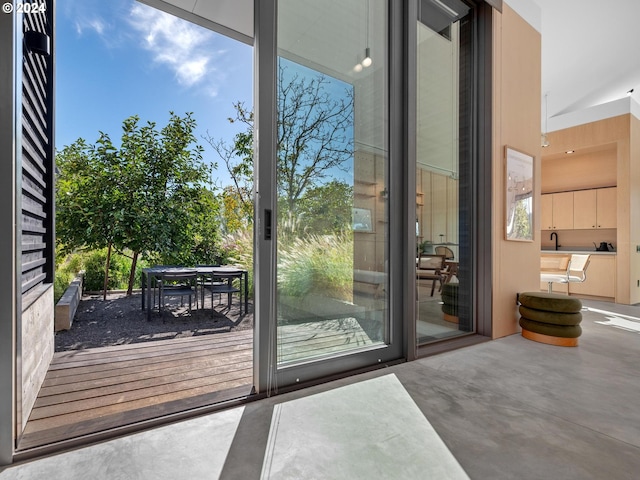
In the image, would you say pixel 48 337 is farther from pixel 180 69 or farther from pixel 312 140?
pixel 180 69

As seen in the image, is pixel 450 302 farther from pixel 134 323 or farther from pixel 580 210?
pixel 580 210

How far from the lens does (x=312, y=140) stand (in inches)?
94.5

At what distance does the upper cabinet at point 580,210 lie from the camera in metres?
6.24

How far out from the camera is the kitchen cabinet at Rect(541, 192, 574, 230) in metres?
6.77

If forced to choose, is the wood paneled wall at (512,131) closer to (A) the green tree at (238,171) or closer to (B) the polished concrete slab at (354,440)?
(B) the polished concrete slab at (354,440)

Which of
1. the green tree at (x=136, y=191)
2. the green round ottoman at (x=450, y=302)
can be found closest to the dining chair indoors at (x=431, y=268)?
the green round ottoman at (x=450, y=302)

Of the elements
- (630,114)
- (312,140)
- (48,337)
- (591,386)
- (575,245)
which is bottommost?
(591,386)

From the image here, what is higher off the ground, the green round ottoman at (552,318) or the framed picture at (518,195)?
the framed picture at (518,195)

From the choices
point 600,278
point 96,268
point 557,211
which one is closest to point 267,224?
point 96,268

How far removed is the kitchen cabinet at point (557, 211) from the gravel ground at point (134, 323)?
6377 mm

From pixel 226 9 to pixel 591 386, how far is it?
435 centimetres

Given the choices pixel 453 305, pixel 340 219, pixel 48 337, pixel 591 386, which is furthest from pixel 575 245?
pixel 48 337

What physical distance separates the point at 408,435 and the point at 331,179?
1661 mm

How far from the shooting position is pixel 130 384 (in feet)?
7.52
